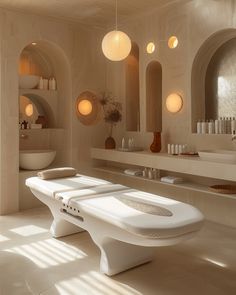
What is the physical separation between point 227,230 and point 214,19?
2391mm

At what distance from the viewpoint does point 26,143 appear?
16.7 feet

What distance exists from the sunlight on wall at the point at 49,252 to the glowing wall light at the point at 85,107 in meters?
2.41

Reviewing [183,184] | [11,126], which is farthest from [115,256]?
[11,126]

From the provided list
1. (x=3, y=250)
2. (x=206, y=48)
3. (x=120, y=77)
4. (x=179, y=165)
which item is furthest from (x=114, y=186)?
(x=120, y=77)

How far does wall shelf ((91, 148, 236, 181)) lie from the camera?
11.0ft

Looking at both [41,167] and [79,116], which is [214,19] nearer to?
[79,116]

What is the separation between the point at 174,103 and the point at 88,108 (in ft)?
4.99

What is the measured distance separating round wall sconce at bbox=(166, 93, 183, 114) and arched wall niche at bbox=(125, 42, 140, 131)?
35.4 inches

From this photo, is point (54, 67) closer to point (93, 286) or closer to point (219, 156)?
point (219, 156)

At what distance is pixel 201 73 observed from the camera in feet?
14.1

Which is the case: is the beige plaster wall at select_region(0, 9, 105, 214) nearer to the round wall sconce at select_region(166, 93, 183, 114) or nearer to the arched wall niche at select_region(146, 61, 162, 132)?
the arched wall niche at select_region(146, 61, 162, 132)

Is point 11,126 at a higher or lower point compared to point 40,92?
lower

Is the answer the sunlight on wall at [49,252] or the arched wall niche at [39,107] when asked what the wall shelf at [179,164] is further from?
the sunlight on wall at [49,252]

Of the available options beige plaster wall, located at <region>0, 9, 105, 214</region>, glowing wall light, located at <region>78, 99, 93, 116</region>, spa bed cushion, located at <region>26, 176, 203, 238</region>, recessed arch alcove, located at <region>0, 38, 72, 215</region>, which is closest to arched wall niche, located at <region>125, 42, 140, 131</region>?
beige plaster wall, located at <region>0, 9, 105, 214</region>
